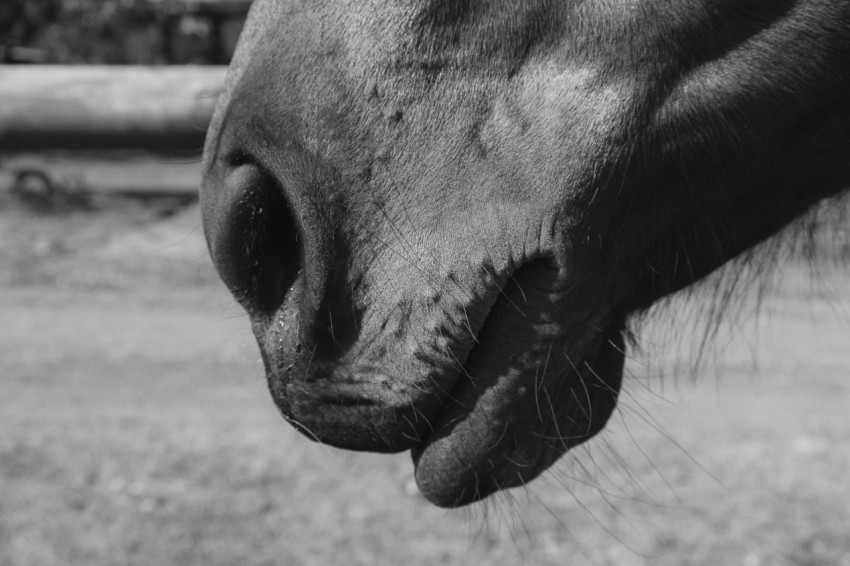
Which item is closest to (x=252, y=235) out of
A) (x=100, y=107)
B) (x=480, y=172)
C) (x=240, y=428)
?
(x=480, y=172)

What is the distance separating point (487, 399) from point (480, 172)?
277 millimetres

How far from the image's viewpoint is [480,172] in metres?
1.05

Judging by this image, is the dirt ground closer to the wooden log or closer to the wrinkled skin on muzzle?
the wrinkled skin on muzzle

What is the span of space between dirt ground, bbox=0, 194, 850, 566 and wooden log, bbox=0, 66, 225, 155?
1.18 meters

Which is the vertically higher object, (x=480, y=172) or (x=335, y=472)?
(x=480, y=172)

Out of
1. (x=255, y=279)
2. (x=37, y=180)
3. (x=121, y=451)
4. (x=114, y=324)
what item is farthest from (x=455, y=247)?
(x=37, y=180)

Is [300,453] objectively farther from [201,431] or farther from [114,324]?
[114,324]

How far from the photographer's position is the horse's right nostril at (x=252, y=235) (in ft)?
3.51

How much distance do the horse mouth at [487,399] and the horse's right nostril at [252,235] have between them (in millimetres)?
54

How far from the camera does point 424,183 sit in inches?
41.5

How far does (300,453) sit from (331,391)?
198cm

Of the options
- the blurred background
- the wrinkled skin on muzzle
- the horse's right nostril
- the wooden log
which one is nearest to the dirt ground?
the blurred background

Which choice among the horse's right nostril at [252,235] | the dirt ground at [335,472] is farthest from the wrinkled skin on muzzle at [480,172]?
the dirt ground at [335,472]

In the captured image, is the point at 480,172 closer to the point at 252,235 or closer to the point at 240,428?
the point at 252,235
